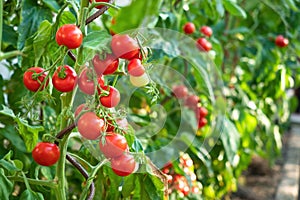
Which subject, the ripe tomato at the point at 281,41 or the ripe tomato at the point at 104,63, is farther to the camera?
the ripe tomato at the point at 281,41

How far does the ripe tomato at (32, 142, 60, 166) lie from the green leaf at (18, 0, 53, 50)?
0.78 feet

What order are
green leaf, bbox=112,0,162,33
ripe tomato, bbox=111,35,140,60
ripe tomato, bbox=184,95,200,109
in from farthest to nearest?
ripe tomato, bbox=184,95,200,109 < ripe tomato, bbox=111,35,140,60 < green leaf, bbox=112,0,162,33

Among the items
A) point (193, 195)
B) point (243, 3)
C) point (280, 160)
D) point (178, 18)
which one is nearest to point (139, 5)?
point (178, 18)

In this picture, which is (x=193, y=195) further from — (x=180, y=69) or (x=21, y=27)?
(x=21, y=27)

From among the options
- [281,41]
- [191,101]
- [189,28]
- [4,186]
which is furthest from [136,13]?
[281,41]

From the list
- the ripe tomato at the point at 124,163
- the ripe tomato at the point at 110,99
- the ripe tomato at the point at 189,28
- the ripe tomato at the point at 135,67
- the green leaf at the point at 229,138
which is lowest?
the green leaf at the point at 229,138

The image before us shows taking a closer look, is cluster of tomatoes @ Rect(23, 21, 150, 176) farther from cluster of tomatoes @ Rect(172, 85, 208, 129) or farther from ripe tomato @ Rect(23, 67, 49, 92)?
cluster of tomatoes @ Rect(172, 85, 208, 129)

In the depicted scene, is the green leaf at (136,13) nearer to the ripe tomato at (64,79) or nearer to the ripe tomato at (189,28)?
the ripe tomato at (64,79)

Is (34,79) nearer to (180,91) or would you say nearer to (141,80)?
(141,80)

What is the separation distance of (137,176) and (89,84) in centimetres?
24

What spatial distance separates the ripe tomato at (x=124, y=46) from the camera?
615mm

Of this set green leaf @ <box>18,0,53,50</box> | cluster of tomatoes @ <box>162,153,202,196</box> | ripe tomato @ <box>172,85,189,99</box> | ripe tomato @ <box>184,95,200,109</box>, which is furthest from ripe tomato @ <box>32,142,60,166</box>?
ripe tomato @ <box>184,95,200,109</box>

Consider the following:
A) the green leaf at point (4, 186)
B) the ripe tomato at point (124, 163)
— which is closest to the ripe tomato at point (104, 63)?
the ripe tomato at point (124, 163)

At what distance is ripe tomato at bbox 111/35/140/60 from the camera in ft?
2.02
